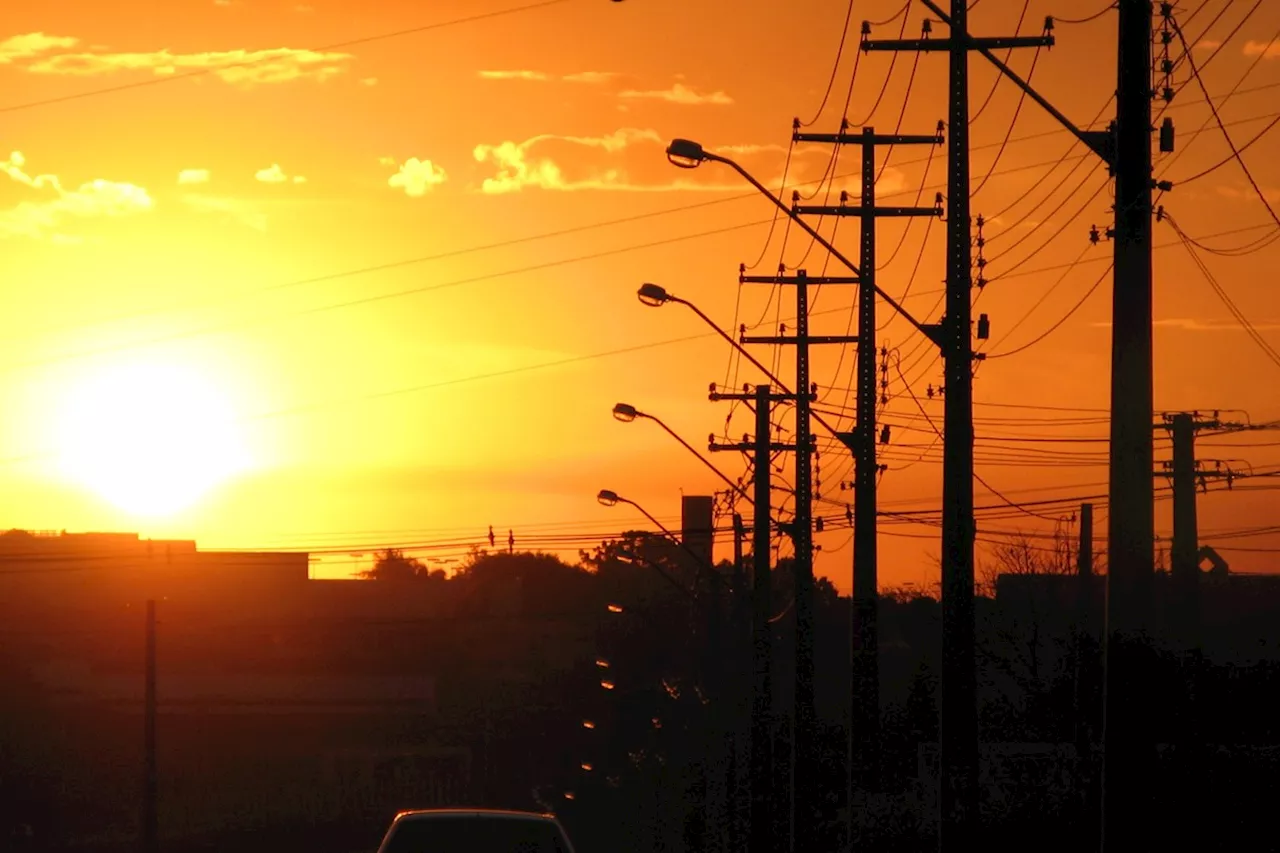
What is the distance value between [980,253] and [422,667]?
319 feet

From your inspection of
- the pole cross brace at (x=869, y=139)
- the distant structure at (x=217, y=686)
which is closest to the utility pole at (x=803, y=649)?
the pole cross brace at (x=869, y=139)

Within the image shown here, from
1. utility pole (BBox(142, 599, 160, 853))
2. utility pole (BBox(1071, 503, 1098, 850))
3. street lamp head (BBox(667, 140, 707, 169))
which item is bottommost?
utility pole (BBox(142, 599, 160, 853))

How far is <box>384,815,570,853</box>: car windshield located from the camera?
16.0 metres

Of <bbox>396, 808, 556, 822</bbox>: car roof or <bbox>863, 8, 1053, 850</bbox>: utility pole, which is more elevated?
<bbox>863, 8, 1053, 850</bbox>: utility pole

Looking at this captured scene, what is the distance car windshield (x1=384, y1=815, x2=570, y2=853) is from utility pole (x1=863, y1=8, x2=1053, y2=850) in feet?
15.5

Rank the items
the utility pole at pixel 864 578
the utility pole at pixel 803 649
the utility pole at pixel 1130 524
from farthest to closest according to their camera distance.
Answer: the utility pole at pixel 803 649 → the utility pole at pixel 864 578 → the utility pole at pixel 1130 524

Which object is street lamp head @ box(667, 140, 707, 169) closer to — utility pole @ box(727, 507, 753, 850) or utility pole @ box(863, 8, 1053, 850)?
utility pole @ box(863, 8, 1053, 850)

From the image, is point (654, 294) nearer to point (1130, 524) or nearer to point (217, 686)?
point (1130, 524)

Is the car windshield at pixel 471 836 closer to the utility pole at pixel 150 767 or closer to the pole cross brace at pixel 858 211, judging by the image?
the pole cross brace at pixel 858 211

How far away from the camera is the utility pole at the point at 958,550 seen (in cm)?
1827

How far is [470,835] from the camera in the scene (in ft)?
52.7

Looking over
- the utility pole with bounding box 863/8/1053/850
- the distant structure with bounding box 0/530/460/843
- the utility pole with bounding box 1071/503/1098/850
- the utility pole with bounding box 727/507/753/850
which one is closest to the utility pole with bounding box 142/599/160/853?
the distant structure with bounding box 0/530/460/843

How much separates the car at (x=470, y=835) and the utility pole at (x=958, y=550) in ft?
15.3

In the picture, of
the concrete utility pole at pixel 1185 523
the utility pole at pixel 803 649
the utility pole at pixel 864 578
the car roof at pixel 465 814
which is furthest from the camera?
the concrete utility pole at pixel 1185 523
